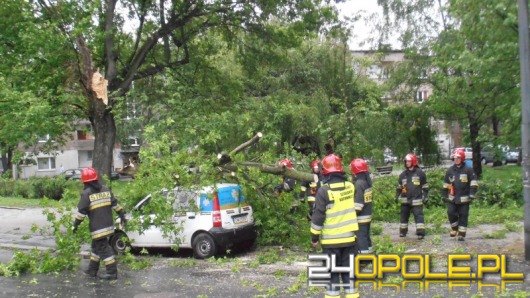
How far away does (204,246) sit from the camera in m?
9.87

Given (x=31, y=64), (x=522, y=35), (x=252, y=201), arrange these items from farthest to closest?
1. (x=31, y=64)
2. (x=252, y=201)
3. (x=522, y=35)

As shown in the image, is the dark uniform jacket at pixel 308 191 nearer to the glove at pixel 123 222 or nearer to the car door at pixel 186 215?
the car door at pixel 186 215

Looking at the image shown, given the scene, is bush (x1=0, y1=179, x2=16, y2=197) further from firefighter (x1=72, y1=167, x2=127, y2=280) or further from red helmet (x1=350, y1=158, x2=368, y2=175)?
red helmet (x1=350, y1=158, x2=368, y2=175)

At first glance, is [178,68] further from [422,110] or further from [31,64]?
[422,110]

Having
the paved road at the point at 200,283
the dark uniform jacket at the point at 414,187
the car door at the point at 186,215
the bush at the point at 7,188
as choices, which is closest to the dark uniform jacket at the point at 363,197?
the paved road at the point at 200,283

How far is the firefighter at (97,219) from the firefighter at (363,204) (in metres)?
3.96

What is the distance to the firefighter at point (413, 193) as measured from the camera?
35.3 ft

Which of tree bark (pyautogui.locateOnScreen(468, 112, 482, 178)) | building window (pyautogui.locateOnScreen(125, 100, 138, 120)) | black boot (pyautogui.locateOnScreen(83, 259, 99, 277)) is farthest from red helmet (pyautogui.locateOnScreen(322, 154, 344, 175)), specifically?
tree bark (pyautogui.locateOnScreen(468, 112, 482, 178))

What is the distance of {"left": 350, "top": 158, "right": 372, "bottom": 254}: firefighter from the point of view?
8.38 metres

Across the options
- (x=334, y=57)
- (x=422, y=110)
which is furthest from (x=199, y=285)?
(x=334, y=57)

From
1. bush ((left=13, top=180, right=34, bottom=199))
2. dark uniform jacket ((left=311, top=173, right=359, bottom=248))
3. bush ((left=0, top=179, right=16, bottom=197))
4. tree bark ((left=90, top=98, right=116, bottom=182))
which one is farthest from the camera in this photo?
bush ((left=0, top=179, right=16, bottom=197))

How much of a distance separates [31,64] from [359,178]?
30.7 feet

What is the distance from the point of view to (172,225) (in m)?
9.60

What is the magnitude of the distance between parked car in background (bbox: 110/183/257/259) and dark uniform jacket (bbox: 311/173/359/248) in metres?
3.87
